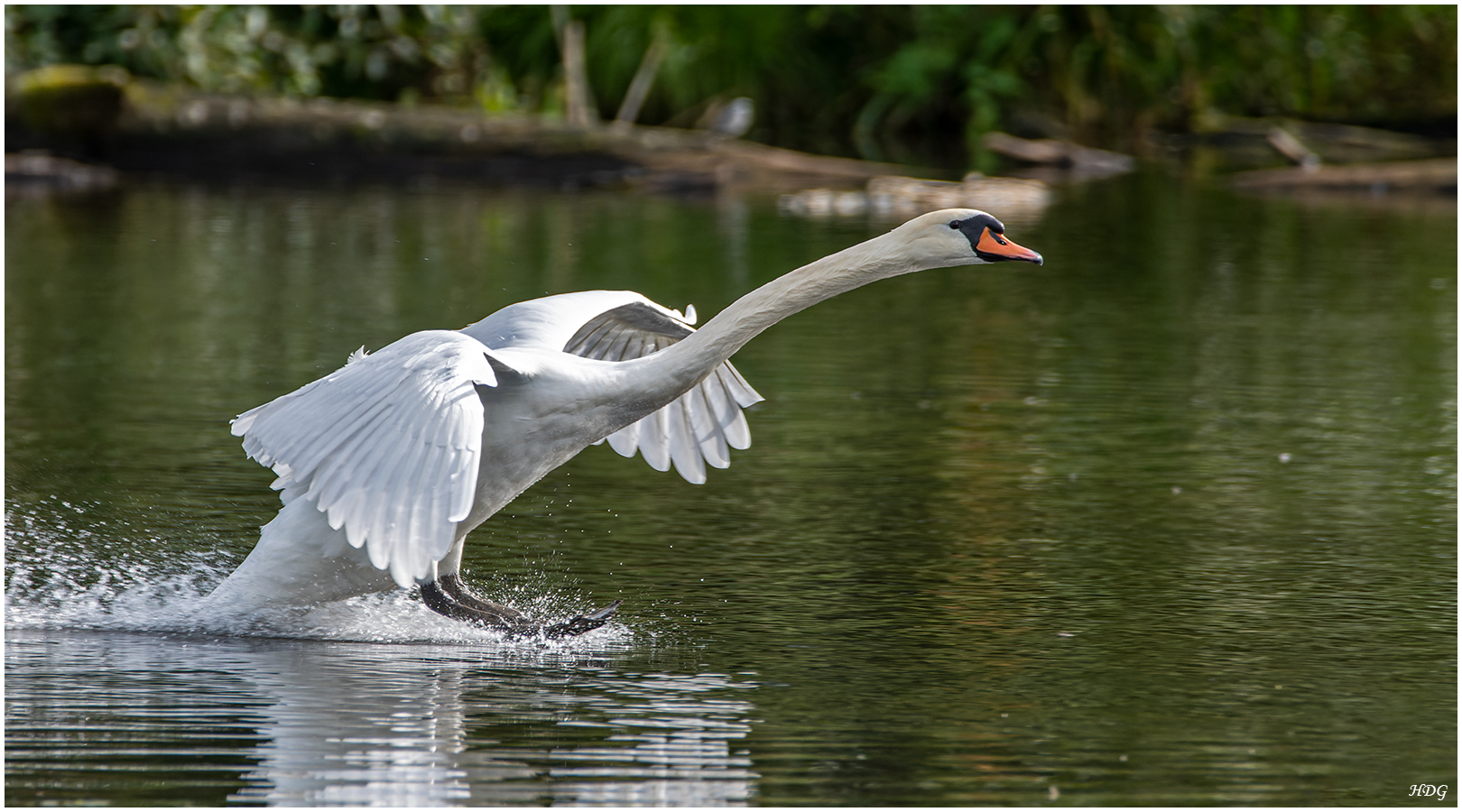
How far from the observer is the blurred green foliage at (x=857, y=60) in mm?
25828

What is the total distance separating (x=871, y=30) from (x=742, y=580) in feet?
85.0

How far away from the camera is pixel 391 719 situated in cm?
520

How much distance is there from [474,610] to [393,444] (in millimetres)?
1085

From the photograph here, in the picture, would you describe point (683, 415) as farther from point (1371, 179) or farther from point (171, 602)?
point (1371, 179)

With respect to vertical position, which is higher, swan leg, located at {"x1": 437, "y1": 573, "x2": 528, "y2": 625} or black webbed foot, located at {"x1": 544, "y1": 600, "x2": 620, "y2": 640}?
swan leg, located at {"x1": 437, "y1": 573, "x2": 528, "y2": 625}

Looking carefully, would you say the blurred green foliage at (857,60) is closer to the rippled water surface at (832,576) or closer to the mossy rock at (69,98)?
the mossy rock at (69,98)

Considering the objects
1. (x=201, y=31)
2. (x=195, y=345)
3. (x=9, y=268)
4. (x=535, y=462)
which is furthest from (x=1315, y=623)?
(x=201, y=31)

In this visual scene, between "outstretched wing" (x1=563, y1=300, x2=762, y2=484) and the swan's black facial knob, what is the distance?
4.47 ft

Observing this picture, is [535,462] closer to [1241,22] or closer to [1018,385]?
[1018,385]

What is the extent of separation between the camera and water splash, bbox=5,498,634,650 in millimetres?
6266

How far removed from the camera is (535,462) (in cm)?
618

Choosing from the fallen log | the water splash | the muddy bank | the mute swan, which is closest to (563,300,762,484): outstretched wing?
the mute swan

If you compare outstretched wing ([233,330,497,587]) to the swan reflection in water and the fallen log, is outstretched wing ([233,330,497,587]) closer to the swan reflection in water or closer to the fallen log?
the swan reflection in water

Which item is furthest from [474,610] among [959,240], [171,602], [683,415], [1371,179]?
[1371,179]
